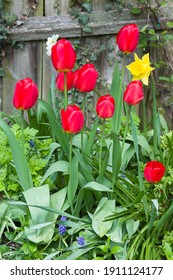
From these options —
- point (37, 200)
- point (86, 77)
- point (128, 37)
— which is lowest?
point (37, 200)

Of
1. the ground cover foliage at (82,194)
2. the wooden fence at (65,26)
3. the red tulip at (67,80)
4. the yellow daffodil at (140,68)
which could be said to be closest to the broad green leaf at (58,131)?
the ground cover foliage at (82,194)

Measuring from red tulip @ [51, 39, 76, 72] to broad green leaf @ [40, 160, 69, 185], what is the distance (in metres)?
0.41

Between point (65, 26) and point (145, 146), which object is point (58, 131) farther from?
point (65, 26)

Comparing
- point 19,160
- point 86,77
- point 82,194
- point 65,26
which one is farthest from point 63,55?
point 65,26

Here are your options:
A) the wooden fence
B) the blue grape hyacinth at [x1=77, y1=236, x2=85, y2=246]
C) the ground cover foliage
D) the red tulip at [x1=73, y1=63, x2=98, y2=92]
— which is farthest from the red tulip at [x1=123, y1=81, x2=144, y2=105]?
the wooden fence

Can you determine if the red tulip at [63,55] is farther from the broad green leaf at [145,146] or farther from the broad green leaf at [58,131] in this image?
the broad green leaf at [145,146]

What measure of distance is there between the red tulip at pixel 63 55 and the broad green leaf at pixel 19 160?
0.31 m

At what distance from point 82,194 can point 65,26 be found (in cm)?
142

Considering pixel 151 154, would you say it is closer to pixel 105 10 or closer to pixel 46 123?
pixel 46 123

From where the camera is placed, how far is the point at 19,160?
2.19 metres

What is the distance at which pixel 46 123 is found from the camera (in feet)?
8.80

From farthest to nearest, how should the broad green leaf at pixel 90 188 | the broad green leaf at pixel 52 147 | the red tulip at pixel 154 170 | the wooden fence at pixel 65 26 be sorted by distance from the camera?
the wooden fence at pixel 65 26 < the broad green leaf at pixel 52 147 < the broad green leaf at pixel 90 188 < the red tulip at pixel 154 170

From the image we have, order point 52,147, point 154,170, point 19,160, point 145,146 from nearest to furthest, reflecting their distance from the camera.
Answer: point 154,170, point 19,160, point 52,147, point 145,146

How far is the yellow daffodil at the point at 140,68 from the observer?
7.04 ft
